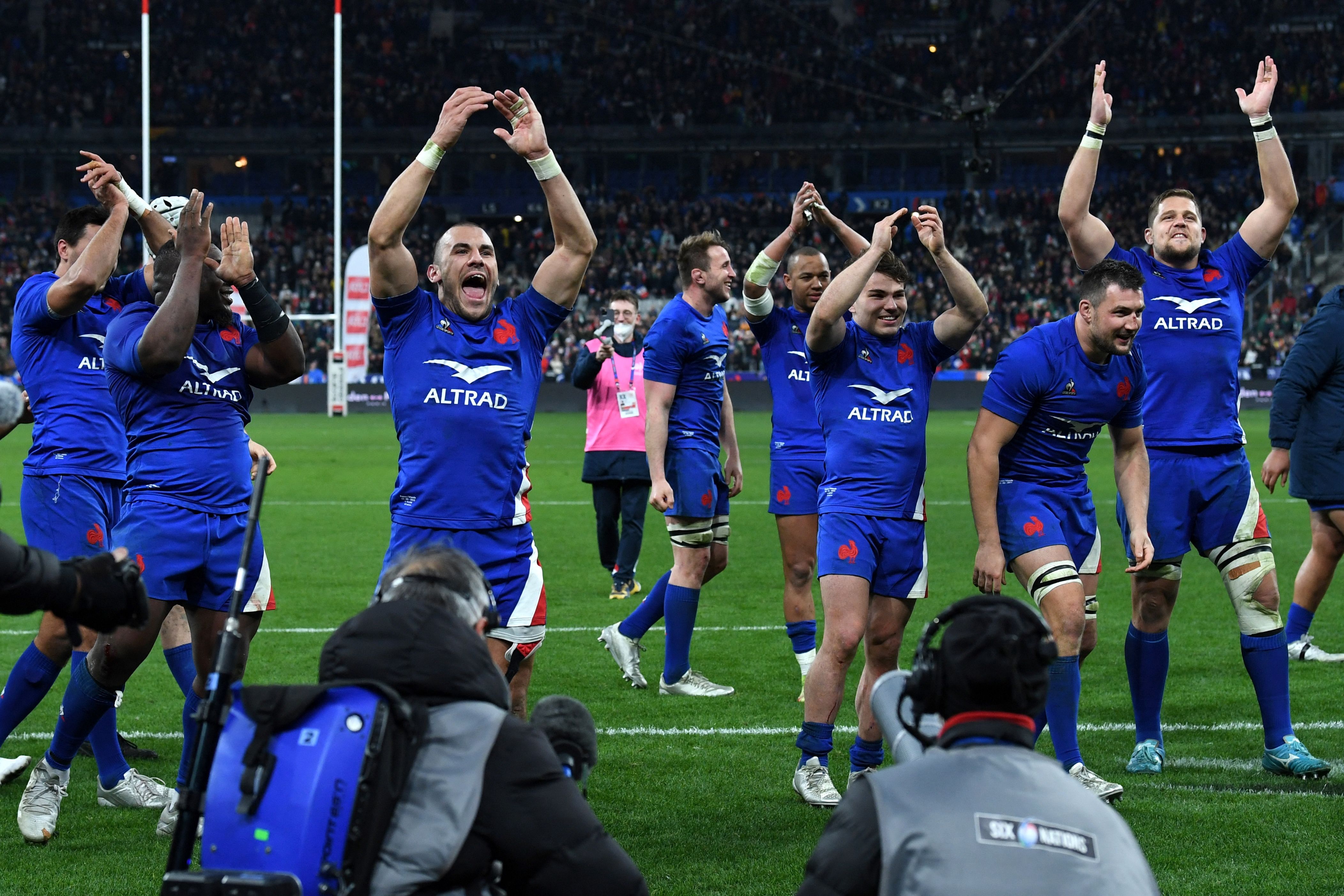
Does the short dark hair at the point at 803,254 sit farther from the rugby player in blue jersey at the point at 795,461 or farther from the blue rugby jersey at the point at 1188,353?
the blue rugby jersey at the point at 1188,353

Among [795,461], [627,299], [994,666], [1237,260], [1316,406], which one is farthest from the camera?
[627,299]

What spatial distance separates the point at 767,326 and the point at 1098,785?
2874 mm

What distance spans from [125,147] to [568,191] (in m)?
49.7

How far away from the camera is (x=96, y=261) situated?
554cm

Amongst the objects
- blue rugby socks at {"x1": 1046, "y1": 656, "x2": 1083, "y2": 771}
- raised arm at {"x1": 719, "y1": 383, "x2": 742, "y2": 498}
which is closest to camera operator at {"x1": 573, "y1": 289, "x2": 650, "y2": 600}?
raised arm at {"x1": 719, "y1": 383, "x2": 742, "y2": 498}

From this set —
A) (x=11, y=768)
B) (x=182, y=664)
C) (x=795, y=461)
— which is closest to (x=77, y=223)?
(x=182, y=664)

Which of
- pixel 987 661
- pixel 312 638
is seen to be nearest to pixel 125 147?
pixel 312 638

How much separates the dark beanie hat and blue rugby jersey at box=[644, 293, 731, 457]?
5.28 meters

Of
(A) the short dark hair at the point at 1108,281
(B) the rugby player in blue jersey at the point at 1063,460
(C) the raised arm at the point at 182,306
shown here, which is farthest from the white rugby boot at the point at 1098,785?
(C) the raised arm at the point at 182,306

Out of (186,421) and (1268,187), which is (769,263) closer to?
(1268,187)

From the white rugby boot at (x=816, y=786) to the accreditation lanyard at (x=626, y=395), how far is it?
6.10m

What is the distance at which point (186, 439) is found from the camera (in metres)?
5.22

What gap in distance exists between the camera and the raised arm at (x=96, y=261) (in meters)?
5.44

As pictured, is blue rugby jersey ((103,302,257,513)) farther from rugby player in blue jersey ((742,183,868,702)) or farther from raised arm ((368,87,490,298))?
rugby player in blue jersey ((742,183,868,702))
